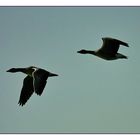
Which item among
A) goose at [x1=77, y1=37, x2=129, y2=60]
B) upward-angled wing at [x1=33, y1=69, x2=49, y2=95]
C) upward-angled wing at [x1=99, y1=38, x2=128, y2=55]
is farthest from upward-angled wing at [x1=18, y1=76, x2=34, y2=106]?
Result: upward-angled wing at [x1=99, y1=38, x2=128, y2=55]

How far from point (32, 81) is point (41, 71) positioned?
7.10 ft

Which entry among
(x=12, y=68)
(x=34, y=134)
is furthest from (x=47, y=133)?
(x=12, y=68)

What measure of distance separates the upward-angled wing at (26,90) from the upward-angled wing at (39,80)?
2108mm

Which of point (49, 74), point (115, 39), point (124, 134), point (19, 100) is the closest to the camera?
point (124, 134)

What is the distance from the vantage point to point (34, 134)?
12.5m

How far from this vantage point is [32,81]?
604 inches

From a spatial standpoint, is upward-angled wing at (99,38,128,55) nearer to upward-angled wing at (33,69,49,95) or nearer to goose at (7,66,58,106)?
goose at (7,66,58,106)

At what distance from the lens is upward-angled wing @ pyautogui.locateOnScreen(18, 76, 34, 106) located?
50.4 ft

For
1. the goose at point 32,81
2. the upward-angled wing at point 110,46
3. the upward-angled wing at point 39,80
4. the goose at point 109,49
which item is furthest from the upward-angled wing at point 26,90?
the upward-angled wing at point 110,46

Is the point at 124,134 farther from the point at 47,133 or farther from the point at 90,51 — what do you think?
the point at 90,51

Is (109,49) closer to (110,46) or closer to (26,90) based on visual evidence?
(110,46)

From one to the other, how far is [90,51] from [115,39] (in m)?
1.00

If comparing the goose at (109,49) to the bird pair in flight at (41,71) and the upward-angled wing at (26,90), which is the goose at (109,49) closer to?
the bird pair in flight at (41,71)

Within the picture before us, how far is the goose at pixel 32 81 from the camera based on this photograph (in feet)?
42.9
